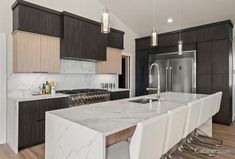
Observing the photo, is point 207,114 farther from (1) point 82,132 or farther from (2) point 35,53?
(2) point 35,53

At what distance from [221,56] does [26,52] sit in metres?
4.44

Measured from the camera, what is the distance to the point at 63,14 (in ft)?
11.7

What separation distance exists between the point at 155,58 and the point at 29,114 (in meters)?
4.04

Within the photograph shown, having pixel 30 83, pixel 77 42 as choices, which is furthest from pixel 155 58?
pixel 30 83

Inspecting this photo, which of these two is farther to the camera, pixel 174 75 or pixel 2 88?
pixel 174 75

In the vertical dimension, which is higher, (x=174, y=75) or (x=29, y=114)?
(x=174, y=75)

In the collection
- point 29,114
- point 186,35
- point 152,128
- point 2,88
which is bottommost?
point 29,114

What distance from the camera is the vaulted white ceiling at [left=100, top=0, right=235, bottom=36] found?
13.1 feet

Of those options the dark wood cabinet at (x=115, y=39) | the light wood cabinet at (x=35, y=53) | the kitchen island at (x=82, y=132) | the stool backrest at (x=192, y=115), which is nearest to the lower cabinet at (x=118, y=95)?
the dark wood cabinet at (x=115, y=39)

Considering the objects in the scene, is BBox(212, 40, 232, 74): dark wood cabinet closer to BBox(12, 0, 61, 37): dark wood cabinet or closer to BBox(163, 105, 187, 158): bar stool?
BBox(163, 105, 187, 158): bar stool

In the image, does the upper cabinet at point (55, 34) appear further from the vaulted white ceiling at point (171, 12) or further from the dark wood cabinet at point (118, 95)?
the vaulted white ceiling at point (171, 12)

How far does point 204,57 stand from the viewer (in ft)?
15.2

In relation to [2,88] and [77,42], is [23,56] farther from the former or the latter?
[77,42]

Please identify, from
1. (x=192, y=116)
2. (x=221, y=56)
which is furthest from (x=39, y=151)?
(x=221, y=56)
